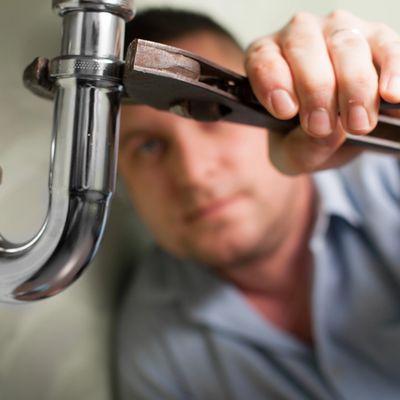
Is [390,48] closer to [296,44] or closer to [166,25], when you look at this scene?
[296,44]

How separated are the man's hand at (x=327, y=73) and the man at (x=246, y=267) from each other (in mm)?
262

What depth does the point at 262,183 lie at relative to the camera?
0.63m

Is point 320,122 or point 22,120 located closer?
point 320,122

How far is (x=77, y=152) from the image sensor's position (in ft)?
0.80

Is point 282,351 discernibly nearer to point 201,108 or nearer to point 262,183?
point 262,183

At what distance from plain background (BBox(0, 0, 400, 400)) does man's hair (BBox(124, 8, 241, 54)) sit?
21 millimetres

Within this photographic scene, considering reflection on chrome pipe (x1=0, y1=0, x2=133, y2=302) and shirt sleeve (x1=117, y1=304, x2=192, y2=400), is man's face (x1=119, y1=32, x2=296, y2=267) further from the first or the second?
reflection on chrome pipe (x1=0, y1=0, x2=133, y2=302)

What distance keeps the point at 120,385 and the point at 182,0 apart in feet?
1.46

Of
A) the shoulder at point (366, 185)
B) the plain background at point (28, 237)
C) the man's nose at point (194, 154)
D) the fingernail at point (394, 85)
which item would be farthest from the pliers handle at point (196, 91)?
the shoulder at point (366, 185)

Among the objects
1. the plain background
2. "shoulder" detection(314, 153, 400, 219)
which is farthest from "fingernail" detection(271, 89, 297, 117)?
"shoulder" detection(314, 153, 400, 219)

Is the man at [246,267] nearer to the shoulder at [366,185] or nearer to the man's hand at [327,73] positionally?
the shoulder at [366,185]

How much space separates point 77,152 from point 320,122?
122mm

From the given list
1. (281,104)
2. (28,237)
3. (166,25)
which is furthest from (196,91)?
(166,25)

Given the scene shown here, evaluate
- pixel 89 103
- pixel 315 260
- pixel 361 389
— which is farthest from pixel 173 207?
pixel 89 103
